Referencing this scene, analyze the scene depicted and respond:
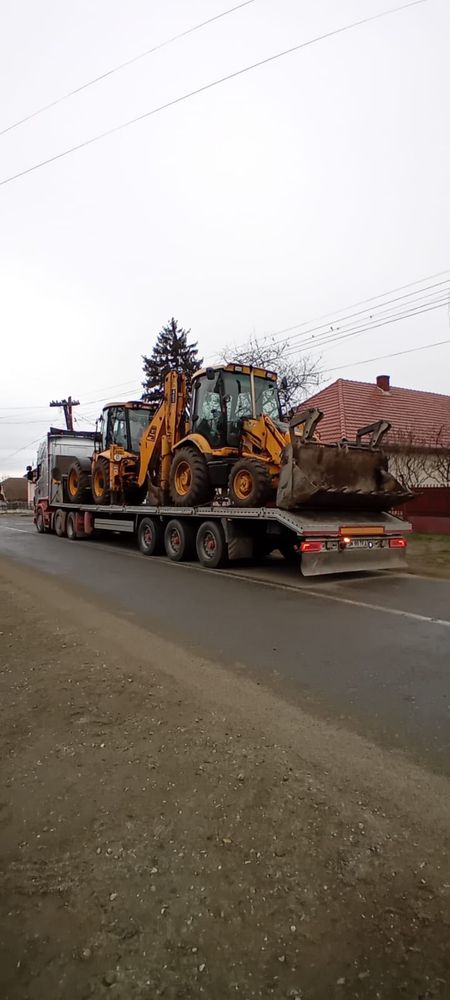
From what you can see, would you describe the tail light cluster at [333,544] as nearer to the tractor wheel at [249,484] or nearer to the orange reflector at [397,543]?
the orange reflector at [397,543]

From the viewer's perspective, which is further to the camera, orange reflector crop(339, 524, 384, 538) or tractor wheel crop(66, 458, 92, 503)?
tractor wheel crop(66, 458, 92, 503)

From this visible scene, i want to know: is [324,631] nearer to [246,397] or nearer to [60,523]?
[246,397]

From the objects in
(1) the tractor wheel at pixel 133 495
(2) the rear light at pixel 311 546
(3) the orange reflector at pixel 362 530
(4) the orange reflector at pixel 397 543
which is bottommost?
(4) the orange reflector at pixel 397 543

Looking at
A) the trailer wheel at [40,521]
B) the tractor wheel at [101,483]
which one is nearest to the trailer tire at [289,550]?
the tractor wheel at [101,483]

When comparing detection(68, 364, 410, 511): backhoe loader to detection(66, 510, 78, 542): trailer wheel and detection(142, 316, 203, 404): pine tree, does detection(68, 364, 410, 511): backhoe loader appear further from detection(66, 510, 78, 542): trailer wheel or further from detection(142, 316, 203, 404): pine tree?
detection(142, 316, 203, 404): pine tree

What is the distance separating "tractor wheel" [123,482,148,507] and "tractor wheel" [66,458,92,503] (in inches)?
109

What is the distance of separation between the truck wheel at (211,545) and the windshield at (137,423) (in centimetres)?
531

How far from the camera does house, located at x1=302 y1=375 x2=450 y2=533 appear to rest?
17188mm

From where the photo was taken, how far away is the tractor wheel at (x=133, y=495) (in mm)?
14812

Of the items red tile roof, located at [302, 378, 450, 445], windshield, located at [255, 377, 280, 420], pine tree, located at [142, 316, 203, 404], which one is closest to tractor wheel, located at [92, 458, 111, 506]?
windshield, located at [255, 377, 280, 420]

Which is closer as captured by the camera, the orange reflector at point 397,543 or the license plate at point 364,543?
the license plate at point 364,543

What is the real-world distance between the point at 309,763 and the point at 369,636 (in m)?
2.76

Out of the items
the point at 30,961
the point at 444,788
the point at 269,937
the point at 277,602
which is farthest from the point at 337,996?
the point at 277,602

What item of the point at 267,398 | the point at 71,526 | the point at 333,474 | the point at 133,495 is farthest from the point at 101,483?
the point at 333,474
